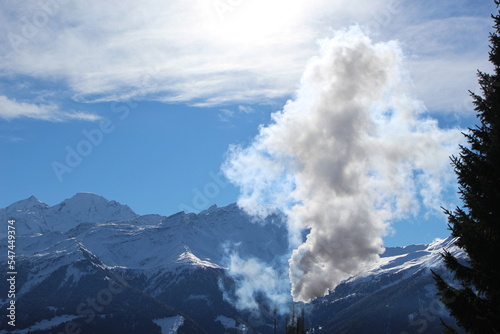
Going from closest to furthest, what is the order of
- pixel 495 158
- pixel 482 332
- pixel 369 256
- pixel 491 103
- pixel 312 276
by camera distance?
1. pixel 482 332
2. pixel 495 158
3. pixel 491 103
4. pixel 369 256
5. pixel 312 276

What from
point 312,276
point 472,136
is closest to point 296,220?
point 312,276

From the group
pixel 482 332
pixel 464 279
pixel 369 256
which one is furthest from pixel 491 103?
pixel 369 256

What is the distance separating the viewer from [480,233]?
66.4 feet

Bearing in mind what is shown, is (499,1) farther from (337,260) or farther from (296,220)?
(296,220)

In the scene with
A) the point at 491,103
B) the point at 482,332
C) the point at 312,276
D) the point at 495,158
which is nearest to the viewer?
the point at 482,332

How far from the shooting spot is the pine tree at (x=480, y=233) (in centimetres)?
1983

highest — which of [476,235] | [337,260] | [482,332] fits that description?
[337,260]

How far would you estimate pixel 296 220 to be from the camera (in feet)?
305

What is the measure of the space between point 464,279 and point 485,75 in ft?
28.4

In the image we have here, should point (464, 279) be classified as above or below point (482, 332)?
above

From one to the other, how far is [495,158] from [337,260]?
62656mm

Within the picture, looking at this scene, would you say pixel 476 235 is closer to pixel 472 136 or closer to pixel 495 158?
pixel 495 158

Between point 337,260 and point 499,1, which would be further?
point 337,260

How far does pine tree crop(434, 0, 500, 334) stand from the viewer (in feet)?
65.1
